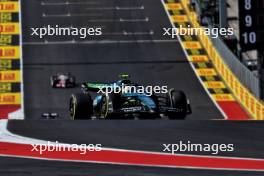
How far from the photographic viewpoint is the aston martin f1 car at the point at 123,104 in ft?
97.6

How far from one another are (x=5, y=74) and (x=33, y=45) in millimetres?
4752

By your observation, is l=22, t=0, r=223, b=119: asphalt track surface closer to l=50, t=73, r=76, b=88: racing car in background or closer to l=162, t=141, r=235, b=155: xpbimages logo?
l=50, t=73, r=76, b=88: racing car in background

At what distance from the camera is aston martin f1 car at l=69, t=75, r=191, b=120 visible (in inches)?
1171

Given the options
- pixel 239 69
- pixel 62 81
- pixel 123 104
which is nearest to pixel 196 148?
pixel 123 104

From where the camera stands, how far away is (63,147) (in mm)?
22578

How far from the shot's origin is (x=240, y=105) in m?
41.1

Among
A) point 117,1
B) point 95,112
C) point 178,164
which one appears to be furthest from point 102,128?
point 117,1

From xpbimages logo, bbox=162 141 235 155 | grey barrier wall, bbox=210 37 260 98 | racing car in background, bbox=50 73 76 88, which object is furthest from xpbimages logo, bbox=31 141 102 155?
racing car in background, bbox=50 73 76 88

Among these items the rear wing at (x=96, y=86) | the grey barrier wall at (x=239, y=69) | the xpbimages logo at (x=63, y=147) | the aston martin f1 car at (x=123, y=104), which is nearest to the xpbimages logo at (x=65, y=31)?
the grey barrier wall at (x=239, y=69)

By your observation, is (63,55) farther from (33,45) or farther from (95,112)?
(95,112)

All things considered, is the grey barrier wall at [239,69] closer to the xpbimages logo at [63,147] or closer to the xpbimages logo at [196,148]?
the xpbimages logo at [196,148]

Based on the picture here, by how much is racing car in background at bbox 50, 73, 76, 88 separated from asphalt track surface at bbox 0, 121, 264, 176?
41.9 ft

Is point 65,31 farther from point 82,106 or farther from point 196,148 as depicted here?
point 196,148

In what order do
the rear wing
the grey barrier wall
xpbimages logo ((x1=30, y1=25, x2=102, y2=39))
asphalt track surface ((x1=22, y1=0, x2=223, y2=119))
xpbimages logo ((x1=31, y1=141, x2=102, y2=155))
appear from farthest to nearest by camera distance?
xpbimages logo ((x1=30, y1=25, x2=102, y2=39))
asphalt track surface ((x1=22, y1=0, x2=223, y2=119))
the grey barrier wall
the rear wing
xpbimages logo ((x1=31, y1=141, x2=102, y2=155))
